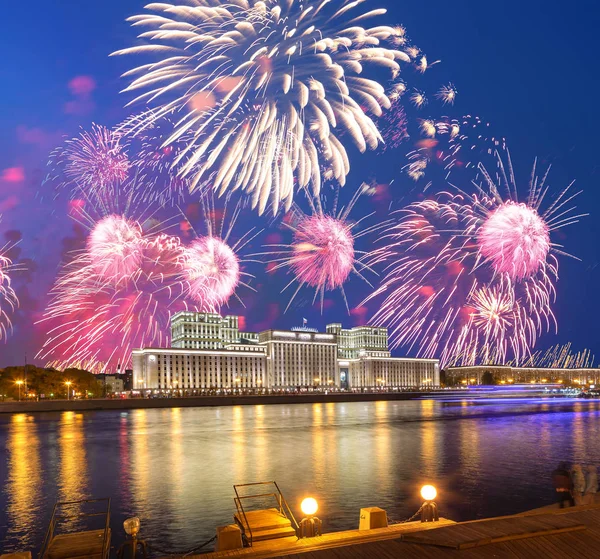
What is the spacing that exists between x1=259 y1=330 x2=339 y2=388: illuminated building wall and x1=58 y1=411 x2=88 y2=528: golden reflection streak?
132m

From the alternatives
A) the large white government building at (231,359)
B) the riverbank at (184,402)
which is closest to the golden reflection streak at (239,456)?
the riverbank at (184,402)

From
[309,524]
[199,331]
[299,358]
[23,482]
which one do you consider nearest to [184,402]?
[199,331]

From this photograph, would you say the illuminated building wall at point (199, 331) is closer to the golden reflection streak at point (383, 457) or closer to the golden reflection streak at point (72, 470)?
the golden reflection streak at point (72, 470)

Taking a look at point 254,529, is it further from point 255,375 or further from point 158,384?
point 255,375

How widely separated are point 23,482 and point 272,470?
41.8 ft

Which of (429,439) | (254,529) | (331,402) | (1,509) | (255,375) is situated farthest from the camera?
(255,375)

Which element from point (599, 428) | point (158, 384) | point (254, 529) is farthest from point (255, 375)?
point (254, 529)

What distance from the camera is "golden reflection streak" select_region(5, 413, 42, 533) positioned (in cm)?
2230

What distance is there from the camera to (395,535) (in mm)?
11000

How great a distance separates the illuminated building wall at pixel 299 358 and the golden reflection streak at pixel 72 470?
432ft

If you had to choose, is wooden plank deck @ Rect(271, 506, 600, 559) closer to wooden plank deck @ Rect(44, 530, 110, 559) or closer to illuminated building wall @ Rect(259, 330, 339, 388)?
wooden plank deck @ Rect(44, 530, 110, 559)

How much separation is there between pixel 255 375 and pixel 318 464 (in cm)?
15031

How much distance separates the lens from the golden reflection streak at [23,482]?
22297 mm

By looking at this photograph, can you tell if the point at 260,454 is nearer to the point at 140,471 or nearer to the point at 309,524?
the point at 140,471
